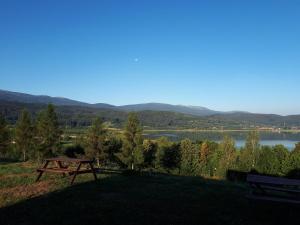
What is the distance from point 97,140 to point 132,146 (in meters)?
6.24

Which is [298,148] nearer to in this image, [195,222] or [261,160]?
[261,160]

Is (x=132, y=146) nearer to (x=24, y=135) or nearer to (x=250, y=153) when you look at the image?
(x=24, y=135)

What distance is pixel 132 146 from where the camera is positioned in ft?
167

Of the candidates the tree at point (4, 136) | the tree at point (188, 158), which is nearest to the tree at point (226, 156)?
the tree at point (188, 158)

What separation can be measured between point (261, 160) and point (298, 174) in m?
19.9

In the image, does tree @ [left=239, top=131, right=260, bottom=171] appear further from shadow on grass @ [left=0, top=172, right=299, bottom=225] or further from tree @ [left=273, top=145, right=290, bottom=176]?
shadow on grass @ [left=0, top=172, right=299, bottom=225]

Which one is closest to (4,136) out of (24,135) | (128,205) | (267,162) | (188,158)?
(24,135)

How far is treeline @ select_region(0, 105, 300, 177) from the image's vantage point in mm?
50531

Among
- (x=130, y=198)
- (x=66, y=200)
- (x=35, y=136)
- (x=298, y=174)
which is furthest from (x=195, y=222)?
(x=35, y=136)

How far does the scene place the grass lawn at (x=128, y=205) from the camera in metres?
7.45

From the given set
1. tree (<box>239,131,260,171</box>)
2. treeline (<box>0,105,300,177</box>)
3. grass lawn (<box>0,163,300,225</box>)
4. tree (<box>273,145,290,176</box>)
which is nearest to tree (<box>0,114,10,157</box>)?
treeline (<box>0,105,300,177</box>)

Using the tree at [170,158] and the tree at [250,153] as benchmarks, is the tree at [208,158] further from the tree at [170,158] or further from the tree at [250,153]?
the tree at [250,153]

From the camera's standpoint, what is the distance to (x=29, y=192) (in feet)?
34.1

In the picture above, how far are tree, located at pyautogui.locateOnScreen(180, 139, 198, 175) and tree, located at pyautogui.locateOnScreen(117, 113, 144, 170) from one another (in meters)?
9.94
